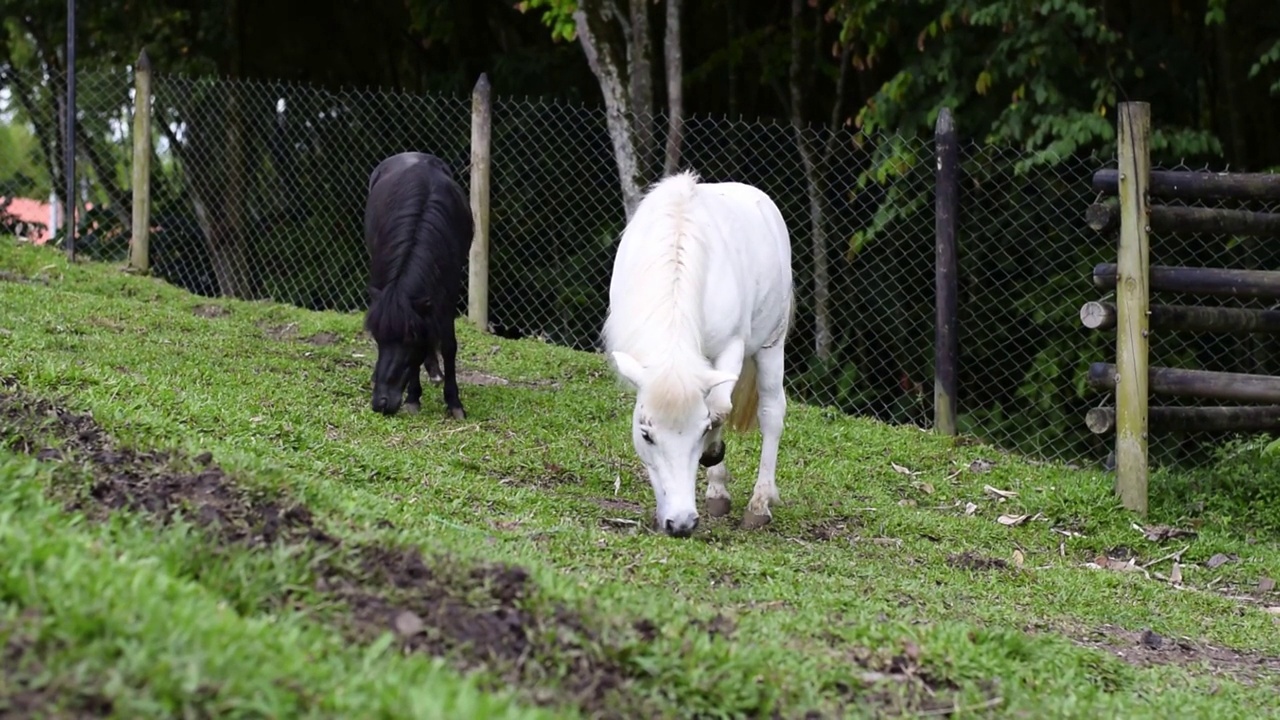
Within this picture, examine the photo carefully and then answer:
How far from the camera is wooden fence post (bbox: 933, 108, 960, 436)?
9023mm

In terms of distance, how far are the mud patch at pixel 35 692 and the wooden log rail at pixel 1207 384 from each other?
622 cm

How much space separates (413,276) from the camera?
7.96 metres

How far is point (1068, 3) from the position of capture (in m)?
9.09

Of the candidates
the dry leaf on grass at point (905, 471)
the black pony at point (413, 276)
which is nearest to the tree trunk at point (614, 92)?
the black pony at point (413, 276)

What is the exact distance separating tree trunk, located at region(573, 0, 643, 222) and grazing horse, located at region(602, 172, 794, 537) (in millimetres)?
4418

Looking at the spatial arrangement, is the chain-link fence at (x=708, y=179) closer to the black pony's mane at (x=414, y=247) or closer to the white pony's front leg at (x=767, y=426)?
the black pony's mane at (x=414, y=247)

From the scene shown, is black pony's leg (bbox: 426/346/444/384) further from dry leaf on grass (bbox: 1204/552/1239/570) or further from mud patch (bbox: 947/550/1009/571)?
dry leaf on grass (bbox: 1204/552/1239/570)

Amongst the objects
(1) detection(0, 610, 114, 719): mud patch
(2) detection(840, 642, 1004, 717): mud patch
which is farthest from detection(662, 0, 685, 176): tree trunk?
(1) detection(0, 610, 114, 719): mud patch

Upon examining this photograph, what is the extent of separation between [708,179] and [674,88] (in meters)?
0.85

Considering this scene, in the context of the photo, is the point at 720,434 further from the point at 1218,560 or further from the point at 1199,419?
the point at 1199,419

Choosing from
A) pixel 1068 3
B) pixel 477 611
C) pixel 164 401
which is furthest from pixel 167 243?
pixel 477 611

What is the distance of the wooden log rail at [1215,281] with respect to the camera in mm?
7582

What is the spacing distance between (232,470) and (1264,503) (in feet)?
18.8

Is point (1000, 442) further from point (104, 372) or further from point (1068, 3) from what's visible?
point (104, 372)
